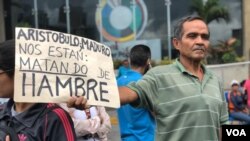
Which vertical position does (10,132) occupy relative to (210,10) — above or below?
below

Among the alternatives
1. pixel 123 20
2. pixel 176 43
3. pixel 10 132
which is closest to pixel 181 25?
pixel 176 43

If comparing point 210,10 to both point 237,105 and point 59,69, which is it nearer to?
point 237,105

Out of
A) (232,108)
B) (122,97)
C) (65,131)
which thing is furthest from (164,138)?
(232,108)

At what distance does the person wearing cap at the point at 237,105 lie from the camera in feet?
30.7

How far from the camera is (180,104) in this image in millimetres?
2701

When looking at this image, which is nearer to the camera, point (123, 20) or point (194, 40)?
point (194, 40)

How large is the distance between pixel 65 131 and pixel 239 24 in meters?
21.3

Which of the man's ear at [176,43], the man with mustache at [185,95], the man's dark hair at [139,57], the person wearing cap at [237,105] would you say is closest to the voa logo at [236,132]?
the man with mustache at [185,95]

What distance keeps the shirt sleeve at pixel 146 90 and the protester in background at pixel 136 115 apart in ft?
4.49

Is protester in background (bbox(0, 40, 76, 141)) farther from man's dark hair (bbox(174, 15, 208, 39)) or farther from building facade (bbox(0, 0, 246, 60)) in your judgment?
building facade (bbox(0, 0, 246, 60))

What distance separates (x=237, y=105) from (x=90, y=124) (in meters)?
6.43

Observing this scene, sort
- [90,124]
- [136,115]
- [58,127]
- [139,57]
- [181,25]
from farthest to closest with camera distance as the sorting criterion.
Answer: [139,57] → [136,115] → [90,124] → [181,25] → [58,127]

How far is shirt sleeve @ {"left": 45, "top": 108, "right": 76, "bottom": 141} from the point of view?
217cm

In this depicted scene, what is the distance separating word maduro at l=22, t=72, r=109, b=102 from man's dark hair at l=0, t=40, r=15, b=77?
13cm
